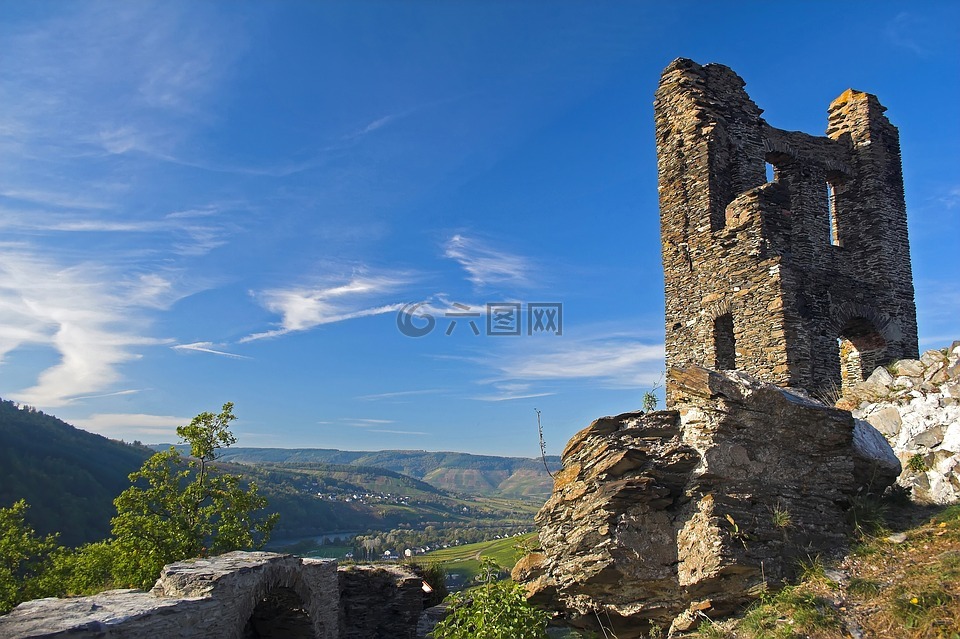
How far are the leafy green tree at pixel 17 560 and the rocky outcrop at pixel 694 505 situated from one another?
564 inches

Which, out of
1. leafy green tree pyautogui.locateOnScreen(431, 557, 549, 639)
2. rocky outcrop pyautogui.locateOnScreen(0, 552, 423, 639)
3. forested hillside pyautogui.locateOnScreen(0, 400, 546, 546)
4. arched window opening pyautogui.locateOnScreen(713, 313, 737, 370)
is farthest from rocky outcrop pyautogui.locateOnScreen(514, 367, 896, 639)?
forested hillside pyautogui.locateOnScreen(0, 400, 546, 546)

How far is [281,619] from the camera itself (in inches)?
497

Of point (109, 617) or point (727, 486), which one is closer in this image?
point (109, 617)

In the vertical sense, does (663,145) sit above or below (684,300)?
above

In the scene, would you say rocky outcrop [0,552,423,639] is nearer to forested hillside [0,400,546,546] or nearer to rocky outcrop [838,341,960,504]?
forested hillside [0,400,546,546]

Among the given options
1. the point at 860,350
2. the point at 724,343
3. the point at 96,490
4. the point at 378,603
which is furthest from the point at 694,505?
the point at 96,490

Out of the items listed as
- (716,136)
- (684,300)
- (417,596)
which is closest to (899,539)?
(684,300)

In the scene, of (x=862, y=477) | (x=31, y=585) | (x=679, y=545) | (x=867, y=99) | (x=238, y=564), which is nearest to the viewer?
(x=679, y=545)

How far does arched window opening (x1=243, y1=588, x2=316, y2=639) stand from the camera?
40.3 ft

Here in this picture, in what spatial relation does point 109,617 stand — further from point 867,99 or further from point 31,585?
point 867,99

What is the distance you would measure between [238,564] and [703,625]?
283 inches

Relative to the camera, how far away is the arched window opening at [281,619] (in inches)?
484

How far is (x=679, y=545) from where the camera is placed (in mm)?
7719

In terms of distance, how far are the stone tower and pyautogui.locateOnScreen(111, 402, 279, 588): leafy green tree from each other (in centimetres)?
1300
